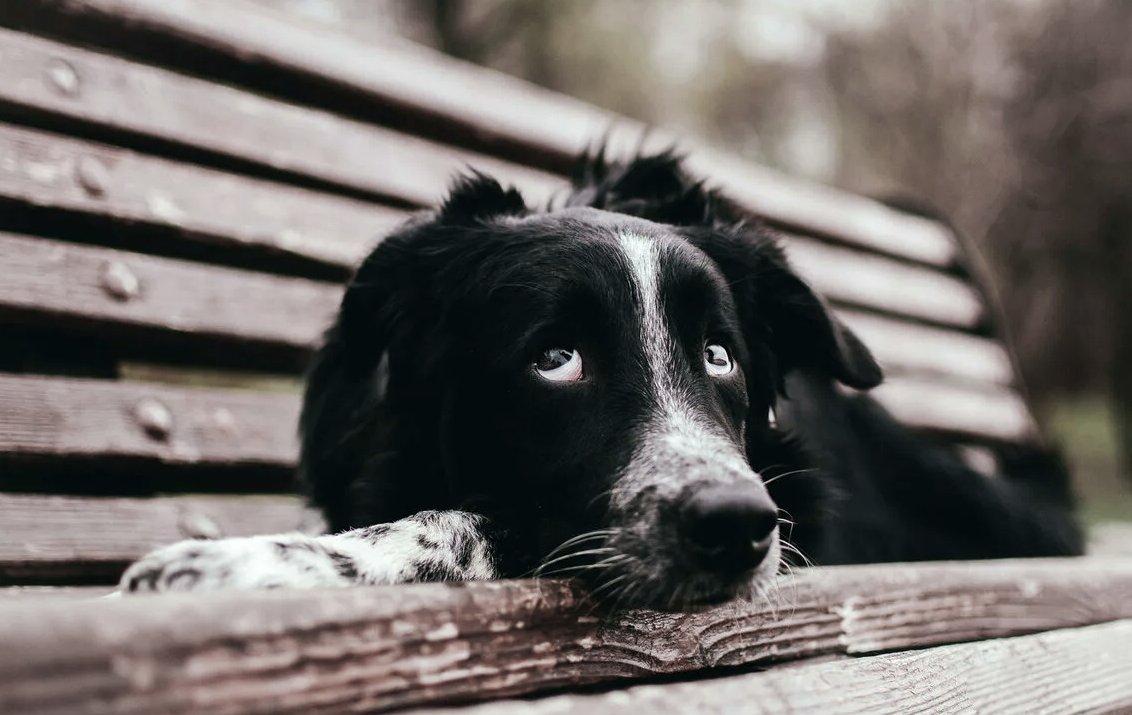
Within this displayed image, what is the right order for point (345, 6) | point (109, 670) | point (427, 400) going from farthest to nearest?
1. point (345, 6)
2. point (427, 400)
3. point (109, 670)

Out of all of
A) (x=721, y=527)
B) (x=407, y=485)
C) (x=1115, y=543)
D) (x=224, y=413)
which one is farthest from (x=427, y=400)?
(x=1115, y=543)

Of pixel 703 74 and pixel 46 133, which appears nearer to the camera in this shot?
pixel 46 133

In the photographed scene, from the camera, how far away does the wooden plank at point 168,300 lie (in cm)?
237

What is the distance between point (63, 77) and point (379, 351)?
1.21 meters

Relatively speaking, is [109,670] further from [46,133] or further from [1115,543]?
[1115,543]

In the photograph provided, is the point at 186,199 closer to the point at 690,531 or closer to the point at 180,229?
the point at 180,229

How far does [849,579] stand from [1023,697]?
38 centimetres

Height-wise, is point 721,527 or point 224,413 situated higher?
point 721,527

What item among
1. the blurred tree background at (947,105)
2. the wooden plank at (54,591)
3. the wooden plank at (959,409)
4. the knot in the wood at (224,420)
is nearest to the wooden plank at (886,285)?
the wooden plank at (959,409)

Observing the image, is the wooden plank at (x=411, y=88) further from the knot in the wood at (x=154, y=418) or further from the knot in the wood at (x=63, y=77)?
the knot in the wood at (x=154, y=418)

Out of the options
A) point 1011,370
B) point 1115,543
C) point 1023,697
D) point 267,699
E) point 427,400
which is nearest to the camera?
point 267,699

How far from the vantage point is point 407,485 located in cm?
238

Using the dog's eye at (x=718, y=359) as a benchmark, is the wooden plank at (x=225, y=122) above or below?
below

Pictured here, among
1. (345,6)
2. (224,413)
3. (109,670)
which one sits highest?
(109,670)
